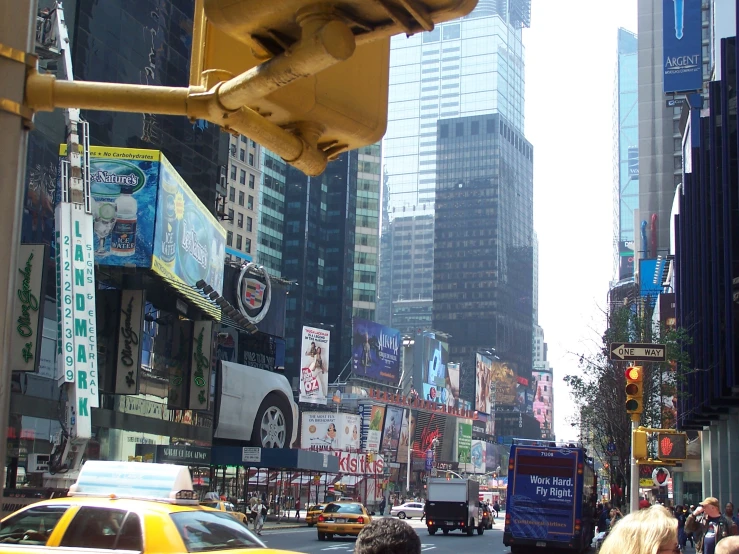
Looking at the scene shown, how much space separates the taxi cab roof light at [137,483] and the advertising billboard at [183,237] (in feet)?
113

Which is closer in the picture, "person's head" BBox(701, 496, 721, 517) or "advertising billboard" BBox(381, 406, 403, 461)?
"person's head" BBox(701, 496, 721, 517)

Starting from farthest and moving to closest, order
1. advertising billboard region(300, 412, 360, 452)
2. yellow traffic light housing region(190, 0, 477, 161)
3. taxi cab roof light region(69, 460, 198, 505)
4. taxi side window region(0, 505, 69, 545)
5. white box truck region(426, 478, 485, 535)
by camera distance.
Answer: advertising billboard region(300, 412, 360, 452)
white box truck region(426, 478, 485, 535)
taxi cab roof light region(69, 460, 198, 505)
taxi side window region(0, 505, 69, 545)
yellow traffic light housing region(190, 0, 477, 161)

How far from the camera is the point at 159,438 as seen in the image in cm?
5059

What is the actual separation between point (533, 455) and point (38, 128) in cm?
2261

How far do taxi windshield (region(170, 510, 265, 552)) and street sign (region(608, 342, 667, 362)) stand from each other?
26.5ft

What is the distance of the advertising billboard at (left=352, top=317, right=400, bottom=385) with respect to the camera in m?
126

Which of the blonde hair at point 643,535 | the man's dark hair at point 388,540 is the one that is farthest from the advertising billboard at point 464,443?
the blonde hair at point 643,535

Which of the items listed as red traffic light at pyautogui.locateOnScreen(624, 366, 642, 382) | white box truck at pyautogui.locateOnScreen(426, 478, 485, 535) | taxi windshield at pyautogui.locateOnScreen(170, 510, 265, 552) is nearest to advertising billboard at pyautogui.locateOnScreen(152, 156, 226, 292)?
white box truck at pyautogui.locateOnScreen(426, 478, 485, 535)

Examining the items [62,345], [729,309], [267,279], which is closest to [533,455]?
[729,309]

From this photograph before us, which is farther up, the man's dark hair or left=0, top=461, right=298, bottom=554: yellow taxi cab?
the man's dark hair

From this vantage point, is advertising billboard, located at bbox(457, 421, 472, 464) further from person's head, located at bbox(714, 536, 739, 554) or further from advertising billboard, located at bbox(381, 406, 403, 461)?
person's head, located at bbox(714, 536, 739, 554)

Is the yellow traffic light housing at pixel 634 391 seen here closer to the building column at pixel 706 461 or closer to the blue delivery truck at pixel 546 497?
the blue delivery truck at pixel 546 497

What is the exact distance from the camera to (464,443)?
512 feet

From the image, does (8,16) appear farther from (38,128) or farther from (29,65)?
(38,128)
